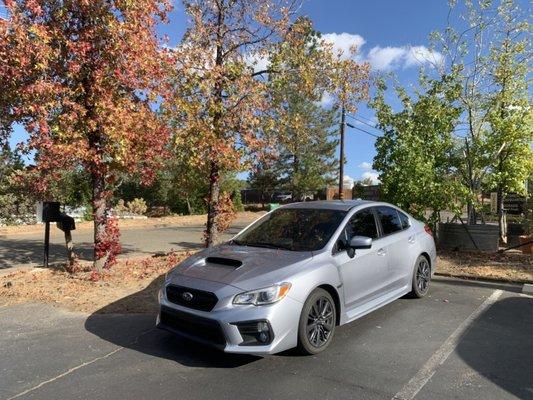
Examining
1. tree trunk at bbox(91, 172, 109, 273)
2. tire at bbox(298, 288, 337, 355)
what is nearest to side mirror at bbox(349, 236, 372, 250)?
tire at bbox(298, 288, 337, 355)

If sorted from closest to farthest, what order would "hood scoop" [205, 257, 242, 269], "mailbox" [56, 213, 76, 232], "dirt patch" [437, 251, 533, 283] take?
1. "hood scoop" [205, 257, 242, 269]
2. "dirt patch" [437, 251, 533, 283]
3. "mailbox" [56, 213, 76, 232]

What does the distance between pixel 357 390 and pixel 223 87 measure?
6.56 metres

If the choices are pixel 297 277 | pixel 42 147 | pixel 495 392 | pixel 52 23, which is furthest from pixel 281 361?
pixel 52 23

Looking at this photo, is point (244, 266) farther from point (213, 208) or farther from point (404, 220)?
point (213, 208)

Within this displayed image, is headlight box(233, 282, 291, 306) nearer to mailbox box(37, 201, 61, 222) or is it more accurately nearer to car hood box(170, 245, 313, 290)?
car hood box(170, 245, 313, 290)

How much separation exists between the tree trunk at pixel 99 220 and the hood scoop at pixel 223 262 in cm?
394

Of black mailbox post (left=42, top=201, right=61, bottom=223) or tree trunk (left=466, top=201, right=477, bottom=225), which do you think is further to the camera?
tree trunk (left=466, top=201, right=477, bottom=225)

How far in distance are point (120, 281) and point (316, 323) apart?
14.8ft

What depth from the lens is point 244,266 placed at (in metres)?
5.03

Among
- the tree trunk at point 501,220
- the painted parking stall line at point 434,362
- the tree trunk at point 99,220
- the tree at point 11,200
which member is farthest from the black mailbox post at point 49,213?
the tree at point 11,200

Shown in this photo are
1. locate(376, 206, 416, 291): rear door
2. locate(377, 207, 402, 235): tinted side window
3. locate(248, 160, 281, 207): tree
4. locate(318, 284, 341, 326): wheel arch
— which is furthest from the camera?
locate(248, 160, 281, 207): tree

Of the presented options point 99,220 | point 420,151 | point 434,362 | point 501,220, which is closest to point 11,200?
point 99,220

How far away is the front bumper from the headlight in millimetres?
41

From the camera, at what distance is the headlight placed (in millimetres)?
4582
